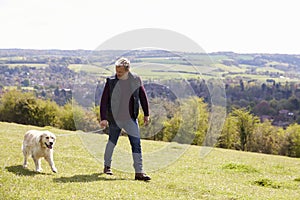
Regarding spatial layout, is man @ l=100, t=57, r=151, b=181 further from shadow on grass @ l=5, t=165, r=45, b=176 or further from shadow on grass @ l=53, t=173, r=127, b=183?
shadow on grass @ l=5, t=165, r=45, b=176

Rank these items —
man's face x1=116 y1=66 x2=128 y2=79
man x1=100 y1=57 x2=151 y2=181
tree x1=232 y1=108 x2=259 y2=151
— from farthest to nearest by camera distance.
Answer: tree x1=232 y1=108 x2=259 y2=151, man x1=100 y1=57 x2=151 y2=181, man's face x1=116 y1=66 x2=128 y2=79

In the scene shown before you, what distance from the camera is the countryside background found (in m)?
11.6

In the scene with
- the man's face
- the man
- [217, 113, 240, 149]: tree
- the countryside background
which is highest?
the man's face

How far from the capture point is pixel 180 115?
79.7ft

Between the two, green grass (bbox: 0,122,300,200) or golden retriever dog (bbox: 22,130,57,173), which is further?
golden retriever dog (bbox: 22,130,57,173)

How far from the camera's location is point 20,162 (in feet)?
42.8

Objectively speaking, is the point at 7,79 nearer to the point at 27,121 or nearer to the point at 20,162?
the point at 27,121

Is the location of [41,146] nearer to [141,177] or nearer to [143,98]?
[141,177]

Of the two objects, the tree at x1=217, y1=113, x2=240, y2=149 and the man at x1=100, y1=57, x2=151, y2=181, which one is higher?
the man at x1=100, y1=57, x2=151, y2=181

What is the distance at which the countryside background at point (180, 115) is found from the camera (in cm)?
1164

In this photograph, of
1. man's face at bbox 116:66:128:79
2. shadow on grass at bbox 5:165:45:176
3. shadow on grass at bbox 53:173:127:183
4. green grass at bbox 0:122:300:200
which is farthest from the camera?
man's face at bbox 116:66:128:79

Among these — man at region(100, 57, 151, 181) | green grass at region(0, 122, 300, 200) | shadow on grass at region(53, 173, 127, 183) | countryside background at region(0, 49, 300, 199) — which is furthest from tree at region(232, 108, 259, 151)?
shadow on grass at region(53, 173, 127, 183)

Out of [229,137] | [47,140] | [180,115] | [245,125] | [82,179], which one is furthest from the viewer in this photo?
[245,125]

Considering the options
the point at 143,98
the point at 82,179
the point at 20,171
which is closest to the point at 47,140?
the point at 20,171
